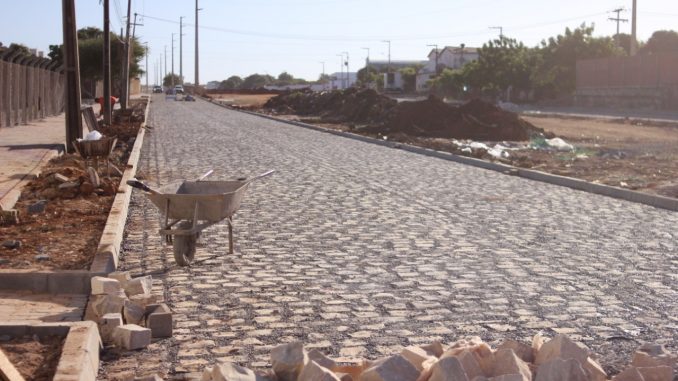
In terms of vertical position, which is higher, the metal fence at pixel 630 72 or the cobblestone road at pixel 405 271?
the metal fence at pixel 630 72

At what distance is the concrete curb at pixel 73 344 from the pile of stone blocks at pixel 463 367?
2.50ft

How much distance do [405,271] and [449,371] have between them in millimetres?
4233

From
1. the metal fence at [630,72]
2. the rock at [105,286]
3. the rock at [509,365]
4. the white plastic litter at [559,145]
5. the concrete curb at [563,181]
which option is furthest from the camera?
the metal fence at [630,72]

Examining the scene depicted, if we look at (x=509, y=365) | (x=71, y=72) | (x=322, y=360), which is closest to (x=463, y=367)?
(x=509, y=365)

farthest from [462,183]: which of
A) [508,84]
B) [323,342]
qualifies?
[508,84]

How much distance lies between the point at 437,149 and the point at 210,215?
59.7ft

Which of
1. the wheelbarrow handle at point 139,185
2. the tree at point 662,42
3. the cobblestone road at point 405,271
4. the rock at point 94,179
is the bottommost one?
the cobblestone road at point 405,271

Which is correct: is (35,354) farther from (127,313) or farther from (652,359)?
(652,359)

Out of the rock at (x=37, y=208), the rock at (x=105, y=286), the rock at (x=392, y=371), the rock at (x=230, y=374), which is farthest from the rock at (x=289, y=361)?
the rock at (x=37, y=208)

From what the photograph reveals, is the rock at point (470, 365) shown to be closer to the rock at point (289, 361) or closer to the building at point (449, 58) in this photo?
the rock at point (289, 361)

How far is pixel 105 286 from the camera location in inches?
278

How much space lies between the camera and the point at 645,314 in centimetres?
732

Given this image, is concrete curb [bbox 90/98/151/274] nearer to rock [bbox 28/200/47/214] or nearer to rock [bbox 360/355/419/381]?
rock [bbox 28/200/47/214]

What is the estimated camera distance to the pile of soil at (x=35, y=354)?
539cm
